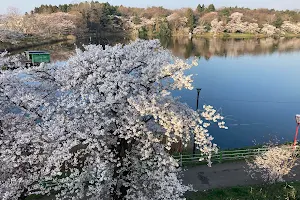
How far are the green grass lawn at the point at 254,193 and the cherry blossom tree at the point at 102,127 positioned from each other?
139 inches

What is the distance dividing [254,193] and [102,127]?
7.86m

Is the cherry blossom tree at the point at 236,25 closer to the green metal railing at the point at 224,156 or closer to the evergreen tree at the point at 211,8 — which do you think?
the evergreen tree at the point at 211,8

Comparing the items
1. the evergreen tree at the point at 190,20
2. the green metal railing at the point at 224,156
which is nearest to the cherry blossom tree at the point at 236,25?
the evergreen tree at the point at 190,20

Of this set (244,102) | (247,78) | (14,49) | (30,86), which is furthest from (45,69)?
Result: (14,49)

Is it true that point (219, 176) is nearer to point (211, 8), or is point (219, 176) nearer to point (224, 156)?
point (224, 156)

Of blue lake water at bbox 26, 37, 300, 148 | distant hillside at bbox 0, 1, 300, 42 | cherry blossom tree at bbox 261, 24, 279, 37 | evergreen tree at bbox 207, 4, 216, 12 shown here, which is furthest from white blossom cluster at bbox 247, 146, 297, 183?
evergreen tree at bbox 207, 4, 216, 12

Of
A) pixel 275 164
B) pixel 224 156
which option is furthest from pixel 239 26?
pixel 275 164

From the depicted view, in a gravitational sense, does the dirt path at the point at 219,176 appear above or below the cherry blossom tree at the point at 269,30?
below

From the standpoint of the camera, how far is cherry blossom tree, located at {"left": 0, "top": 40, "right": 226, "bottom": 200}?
26.3ft

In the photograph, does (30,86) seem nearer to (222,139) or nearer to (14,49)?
(222,139)

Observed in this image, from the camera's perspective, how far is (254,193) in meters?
12.1

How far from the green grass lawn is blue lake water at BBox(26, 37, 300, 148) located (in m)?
6.43

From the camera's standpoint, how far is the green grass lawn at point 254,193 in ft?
38.7

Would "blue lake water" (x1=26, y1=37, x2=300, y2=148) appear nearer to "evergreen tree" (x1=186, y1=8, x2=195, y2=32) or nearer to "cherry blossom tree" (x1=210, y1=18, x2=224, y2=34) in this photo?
"cherry blossom tree" (x1=210, y1=18, x2=224, y2=34)
